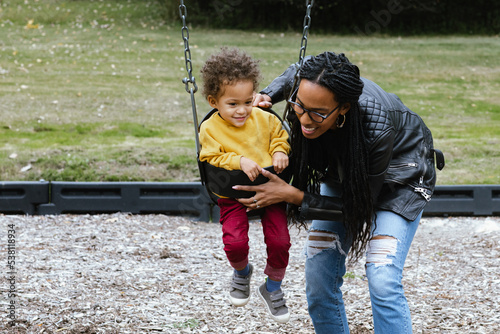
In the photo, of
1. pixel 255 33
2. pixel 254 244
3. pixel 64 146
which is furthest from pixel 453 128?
pixel 255 33

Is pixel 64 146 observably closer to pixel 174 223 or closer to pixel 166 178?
pixel 166 178

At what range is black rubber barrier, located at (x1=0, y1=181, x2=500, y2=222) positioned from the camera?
5.69 metres

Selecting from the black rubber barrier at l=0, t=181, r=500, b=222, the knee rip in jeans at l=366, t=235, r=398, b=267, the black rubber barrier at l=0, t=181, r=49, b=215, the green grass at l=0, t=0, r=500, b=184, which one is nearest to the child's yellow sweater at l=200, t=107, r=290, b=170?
the knee rip in jeans at l=366, t=235, r=398, b=267

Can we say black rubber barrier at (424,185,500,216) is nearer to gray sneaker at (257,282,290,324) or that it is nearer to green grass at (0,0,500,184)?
green grass at (0,0,500,184)

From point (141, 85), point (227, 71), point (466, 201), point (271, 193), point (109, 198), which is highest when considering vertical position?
point (227, 71)

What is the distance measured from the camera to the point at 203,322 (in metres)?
3.75

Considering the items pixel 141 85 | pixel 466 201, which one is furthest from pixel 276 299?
pixel 141 85

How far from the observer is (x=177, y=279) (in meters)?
4.34

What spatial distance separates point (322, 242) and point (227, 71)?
82 cm

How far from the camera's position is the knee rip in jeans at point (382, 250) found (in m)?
2.43

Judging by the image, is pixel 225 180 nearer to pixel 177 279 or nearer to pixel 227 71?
Result: pixel 227 71

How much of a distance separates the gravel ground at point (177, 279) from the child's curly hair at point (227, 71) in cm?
166

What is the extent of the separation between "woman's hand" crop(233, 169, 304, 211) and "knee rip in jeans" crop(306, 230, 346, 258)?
0.21 meters

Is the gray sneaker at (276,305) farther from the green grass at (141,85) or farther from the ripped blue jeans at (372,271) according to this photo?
the green grass at (141,85)
